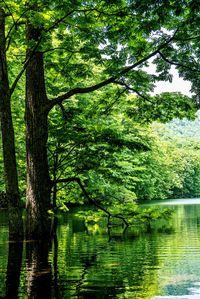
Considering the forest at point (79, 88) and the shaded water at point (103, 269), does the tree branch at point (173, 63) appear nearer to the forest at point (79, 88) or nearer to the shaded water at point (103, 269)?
the forest at point (79, 88)

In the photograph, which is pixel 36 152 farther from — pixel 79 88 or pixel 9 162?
pixel 79 88

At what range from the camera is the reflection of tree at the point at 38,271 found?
5.23 meters

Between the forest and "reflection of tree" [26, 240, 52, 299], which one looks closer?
"reflection of tree" [26, 240, 52, 299]

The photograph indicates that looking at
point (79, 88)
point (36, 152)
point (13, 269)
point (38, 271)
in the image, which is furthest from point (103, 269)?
point (79, 88)

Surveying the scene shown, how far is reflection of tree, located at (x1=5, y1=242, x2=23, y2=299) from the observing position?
528 centimetres

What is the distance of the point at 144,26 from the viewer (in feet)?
32.0

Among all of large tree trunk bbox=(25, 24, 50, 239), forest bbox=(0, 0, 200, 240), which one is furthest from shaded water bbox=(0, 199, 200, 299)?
forest bbox=(0, 0, 200, 240)

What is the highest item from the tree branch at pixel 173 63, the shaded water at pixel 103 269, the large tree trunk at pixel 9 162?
the tree branch at pixel 173 63

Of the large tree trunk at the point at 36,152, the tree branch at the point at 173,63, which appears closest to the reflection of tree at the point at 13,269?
the large tree trunk at the point at 36,152

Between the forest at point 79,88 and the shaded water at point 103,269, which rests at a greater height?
the forest at point 79,88

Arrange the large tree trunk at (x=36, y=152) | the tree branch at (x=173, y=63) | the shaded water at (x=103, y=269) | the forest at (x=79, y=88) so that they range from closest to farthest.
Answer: the shaded water at (x=103, y=269) → the forest at (x=79, y=88) → the large tree trunk at (x=36, y=152) → the tree branch at (x=173, y=63)

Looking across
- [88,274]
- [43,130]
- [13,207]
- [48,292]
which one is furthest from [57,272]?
[43,130]

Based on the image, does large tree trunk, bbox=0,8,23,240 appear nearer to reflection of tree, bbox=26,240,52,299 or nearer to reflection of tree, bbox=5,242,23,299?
reflection of tree, bbox=5,242,23,299

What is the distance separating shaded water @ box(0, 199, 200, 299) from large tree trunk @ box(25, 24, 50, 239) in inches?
29.0
